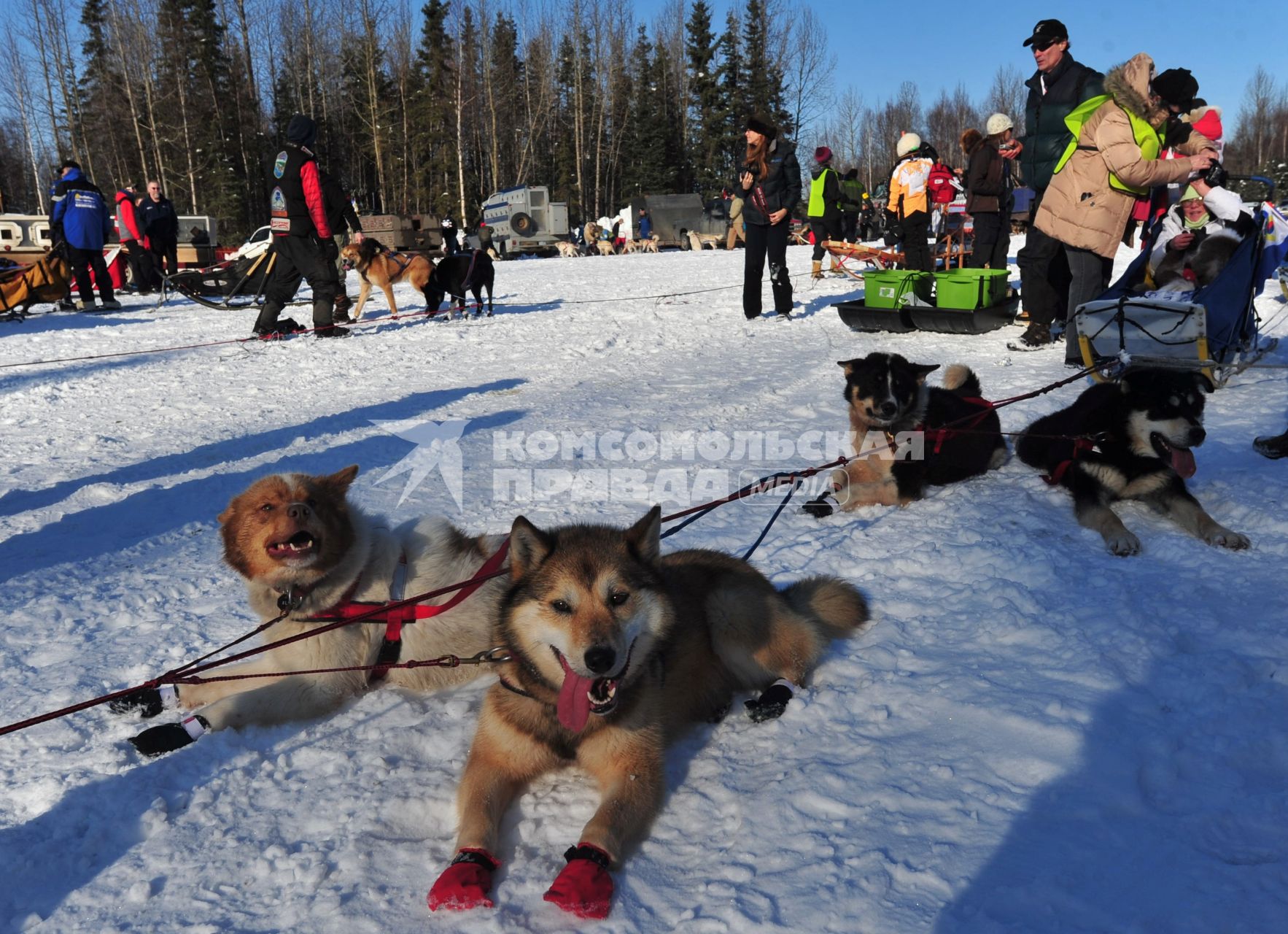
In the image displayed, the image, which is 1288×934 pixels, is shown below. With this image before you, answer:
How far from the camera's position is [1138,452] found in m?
3.51

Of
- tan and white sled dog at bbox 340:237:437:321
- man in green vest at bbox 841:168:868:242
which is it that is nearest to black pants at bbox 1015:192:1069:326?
tan and white sled dog at bbox 340:237:437:321

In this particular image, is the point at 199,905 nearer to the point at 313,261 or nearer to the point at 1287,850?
the point at 1287,850

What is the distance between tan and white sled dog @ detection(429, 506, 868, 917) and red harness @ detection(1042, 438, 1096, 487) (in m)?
2.21

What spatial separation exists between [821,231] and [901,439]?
11.2 meters

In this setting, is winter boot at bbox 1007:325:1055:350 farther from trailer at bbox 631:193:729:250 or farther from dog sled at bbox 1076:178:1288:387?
trailer at bbox 631:193:729:250

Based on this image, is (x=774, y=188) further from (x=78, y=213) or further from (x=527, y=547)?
(x=78, y=213)

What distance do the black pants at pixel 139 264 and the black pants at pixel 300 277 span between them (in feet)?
19.4

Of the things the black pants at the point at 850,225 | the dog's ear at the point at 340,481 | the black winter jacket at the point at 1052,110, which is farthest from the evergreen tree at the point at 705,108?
the dog's ear at the point at 340,481

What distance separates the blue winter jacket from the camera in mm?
10688

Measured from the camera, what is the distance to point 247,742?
2217mm

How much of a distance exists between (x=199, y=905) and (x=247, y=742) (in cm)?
59

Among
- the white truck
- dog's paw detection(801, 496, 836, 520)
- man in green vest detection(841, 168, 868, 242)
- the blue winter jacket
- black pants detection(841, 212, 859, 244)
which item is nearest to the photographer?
Result: dog's paw detection(801, 496, 836, 520)

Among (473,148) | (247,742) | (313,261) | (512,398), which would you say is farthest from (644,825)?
(473,148)

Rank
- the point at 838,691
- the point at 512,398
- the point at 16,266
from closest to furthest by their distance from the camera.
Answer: the point at 838,691 < the point at 512,398 < the point at 16,266
